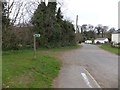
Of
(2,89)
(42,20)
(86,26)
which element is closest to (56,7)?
(42,20)

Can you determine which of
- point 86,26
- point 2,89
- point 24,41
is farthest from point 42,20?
point 86,26

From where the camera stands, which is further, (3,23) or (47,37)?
(47,37)

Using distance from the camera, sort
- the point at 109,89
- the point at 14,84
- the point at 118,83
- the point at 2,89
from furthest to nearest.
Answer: the point at 118,83, the point at 109,89, the point at 14,84, the point at 2,89

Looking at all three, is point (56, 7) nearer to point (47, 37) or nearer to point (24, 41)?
point (47, 37)

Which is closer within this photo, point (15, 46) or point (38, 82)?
point (38, 82)

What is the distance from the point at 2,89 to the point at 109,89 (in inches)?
172

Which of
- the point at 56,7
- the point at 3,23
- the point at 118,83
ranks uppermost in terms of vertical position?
the point at 56,7

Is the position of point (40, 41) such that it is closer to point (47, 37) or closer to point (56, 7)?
point (47, 37)

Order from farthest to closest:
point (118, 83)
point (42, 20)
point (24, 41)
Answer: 1. point (42, 20)
2. point (24, 41)
3. point (118, 83)

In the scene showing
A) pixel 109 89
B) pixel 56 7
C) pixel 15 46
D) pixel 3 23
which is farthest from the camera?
pixel 56 7

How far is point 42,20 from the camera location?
43.2 metres

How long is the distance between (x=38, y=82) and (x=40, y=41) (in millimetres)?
Result: 32095

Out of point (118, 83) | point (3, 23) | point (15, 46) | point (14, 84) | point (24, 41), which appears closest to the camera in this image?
point (14, 84)

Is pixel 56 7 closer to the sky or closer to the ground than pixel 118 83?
closer to the sky
